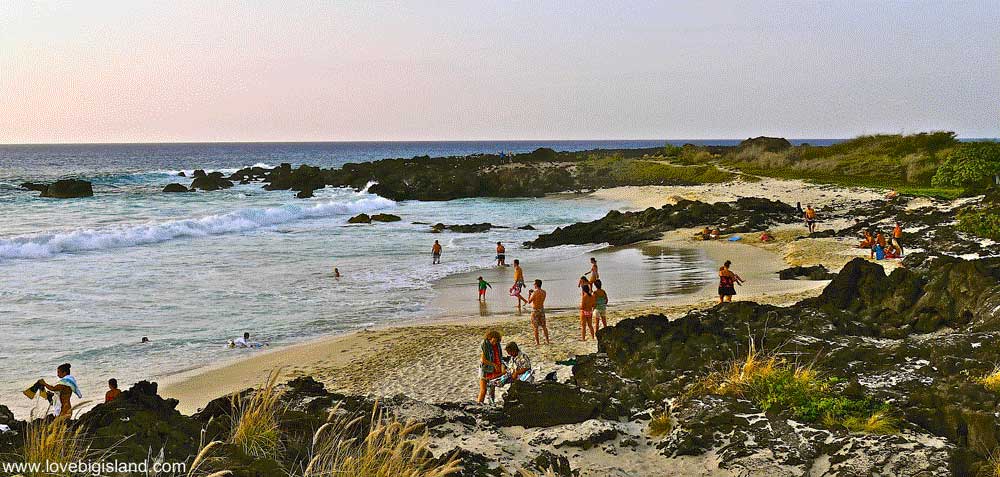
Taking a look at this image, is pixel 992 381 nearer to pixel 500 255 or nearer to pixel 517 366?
pixel 517 366

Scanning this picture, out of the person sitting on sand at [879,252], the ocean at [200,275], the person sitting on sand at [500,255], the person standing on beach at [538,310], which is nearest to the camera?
the person standing on beach at [538,310]

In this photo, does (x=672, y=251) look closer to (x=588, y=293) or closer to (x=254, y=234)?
(x=588, y=293)

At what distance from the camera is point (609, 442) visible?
7246mm

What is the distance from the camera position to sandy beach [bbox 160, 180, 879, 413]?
1279 cm

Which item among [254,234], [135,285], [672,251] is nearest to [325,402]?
[135,285]

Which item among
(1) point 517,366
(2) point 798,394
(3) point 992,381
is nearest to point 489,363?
(1) point 517,366

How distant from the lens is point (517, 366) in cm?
1059

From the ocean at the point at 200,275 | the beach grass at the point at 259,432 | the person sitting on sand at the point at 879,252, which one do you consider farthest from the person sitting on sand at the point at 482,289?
the beach grass at the point at 259,432

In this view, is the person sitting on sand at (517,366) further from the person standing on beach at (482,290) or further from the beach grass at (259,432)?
the person standing on beach at (482,290)

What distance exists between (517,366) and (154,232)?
1226 inches

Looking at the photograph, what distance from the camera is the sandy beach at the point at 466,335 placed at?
12.8 metres

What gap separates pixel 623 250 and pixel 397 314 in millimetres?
13714

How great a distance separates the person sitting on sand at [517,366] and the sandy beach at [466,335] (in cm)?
123

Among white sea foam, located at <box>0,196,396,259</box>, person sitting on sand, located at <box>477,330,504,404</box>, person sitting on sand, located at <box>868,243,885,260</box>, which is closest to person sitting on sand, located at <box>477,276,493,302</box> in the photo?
person sitting on sand, located at <box>477,330,504,404</box>
